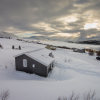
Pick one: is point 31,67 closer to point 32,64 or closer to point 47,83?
point 32,64

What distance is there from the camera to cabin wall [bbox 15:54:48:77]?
12.3 metres

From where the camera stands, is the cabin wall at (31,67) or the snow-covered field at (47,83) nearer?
the snow-covered field at (47,83)

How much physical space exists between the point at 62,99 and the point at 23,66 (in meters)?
9.91

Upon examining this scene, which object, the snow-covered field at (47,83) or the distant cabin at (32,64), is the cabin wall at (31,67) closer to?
the distant cabin at (32,64)

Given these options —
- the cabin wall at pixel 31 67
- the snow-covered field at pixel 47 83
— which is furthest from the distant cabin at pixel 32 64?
the snow-covered field at pixel 47 83

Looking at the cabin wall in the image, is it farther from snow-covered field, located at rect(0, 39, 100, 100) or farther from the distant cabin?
snow-covered field, located at rect(0, 39, 100, 100)

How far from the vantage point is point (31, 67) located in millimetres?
13055

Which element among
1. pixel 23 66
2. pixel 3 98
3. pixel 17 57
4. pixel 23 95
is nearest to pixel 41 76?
pixel 23 66

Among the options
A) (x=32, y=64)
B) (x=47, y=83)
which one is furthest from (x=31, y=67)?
(x=47, y=83)

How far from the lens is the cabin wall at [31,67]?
12325mm

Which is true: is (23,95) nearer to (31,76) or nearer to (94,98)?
(94,98)

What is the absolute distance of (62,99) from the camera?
538 cm

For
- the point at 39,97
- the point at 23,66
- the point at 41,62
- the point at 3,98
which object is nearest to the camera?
the point at 3,98

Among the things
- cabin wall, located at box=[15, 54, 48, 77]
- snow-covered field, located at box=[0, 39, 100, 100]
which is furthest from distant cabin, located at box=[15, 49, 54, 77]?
snow-covered field, located at box=[0, 39, 100, 100]
